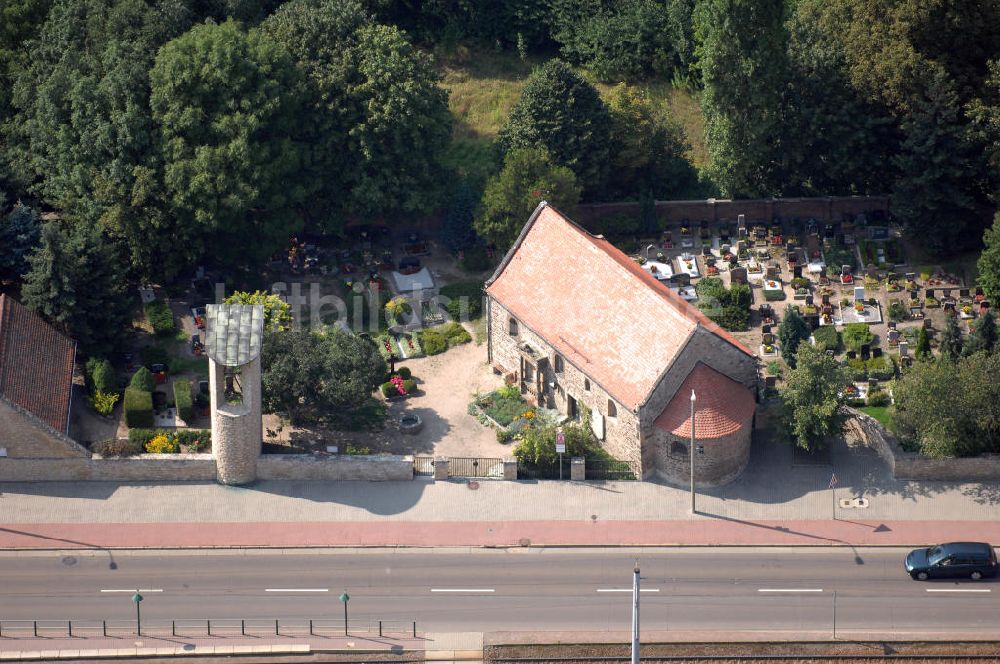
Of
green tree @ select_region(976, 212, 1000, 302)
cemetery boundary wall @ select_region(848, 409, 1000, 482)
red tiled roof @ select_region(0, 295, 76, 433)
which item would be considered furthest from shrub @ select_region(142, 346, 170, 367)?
green tree @ select_region(976, 212, 1000, 302)

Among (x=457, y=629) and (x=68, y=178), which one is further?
(x=68, y=178)

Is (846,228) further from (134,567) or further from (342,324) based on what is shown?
(134,567)

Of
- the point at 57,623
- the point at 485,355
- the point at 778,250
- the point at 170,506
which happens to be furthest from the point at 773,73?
the point at 57,623

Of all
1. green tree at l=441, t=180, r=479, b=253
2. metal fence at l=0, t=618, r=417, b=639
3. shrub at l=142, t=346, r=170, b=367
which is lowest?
metal fence at l=0, t=618, r=417, b=639

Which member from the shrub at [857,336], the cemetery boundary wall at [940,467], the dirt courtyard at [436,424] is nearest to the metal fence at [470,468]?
the dirt courtyard at [436,424]

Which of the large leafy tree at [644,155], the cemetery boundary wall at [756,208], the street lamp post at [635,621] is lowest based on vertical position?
the street lamp post at [635,621]

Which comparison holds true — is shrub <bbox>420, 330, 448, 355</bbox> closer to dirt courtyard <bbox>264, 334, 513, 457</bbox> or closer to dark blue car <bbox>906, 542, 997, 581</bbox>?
dirt courtyard <bbox>264, 334, 513, 457</bbox>

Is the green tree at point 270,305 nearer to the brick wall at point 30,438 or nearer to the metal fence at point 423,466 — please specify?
the metal fence at point 423,466
